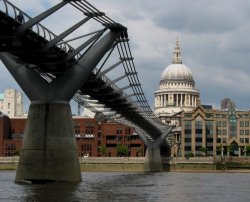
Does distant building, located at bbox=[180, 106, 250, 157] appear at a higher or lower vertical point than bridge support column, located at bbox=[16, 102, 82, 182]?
higher

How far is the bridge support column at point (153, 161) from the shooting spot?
13714 centimetres

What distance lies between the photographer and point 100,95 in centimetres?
7806

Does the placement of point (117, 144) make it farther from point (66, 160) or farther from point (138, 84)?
point (66, 160)

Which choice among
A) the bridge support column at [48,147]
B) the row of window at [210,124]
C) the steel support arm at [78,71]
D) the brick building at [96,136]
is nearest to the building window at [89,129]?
the brick building at [96,136]

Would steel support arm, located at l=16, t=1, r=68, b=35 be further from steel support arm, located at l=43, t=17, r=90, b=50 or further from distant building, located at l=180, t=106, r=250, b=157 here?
distant building, located at l=180, t=106, r=250, b=157

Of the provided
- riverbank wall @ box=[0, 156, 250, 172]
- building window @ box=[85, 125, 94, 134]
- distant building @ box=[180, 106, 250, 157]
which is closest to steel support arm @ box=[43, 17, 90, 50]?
riverbank wall @ box=[0, 156, 250, 172]

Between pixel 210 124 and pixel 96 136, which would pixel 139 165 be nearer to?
pixel 96 136

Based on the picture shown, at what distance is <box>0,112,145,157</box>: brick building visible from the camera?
582 ft

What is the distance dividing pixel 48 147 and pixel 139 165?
92.4 m

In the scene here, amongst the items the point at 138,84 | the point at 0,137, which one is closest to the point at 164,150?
the point at 0,137

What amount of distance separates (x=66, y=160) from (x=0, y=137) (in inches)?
4898

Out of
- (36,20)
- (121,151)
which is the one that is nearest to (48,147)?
(36,20)

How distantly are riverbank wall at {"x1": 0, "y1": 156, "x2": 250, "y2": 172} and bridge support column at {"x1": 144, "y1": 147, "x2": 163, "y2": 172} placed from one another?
462 cm

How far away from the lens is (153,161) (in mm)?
138875
